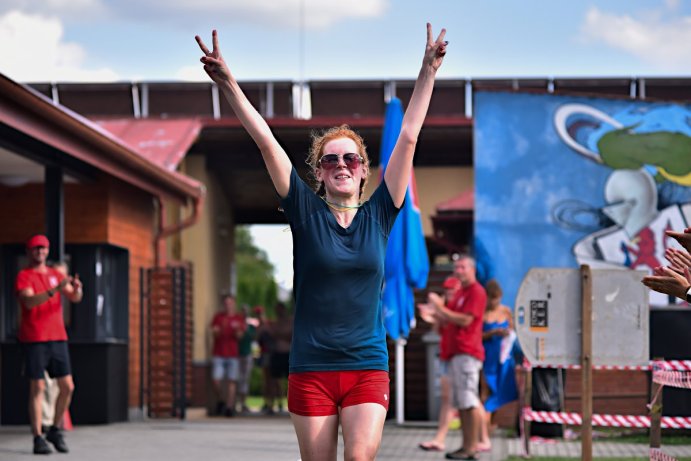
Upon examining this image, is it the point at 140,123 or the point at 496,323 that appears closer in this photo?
the point at 496,323

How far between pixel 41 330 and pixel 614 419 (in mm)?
5387

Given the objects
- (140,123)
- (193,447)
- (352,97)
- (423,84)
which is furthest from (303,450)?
(352,97)

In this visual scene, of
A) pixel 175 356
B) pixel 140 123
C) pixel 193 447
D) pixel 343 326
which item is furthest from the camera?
pixel 140 123

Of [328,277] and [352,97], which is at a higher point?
[352,97]

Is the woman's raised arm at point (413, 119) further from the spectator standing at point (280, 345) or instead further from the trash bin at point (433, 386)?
the spectator standing at point (280, 345)

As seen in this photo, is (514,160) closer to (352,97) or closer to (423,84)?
(352,97)

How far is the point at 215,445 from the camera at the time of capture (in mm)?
13812

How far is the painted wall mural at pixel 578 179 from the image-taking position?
1919 cm

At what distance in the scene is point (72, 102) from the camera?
95.2 feet

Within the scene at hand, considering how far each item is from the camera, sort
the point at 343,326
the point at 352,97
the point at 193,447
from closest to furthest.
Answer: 1. the point at 343,326
2. the point at 193,447
3. the point at 352,97

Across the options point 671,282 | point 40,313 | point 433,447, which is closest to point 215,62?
point 671,282

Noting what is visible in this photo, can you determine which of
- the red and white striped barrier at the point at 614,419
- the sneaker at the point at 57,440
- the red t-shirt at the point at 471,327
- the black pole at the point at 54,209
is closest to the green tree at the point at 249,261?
the black pole at the point at 54,209

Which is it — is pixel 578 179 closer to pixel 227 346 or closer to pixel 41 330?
pixel 227 346

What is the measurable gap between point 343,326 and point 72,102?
24.9m
